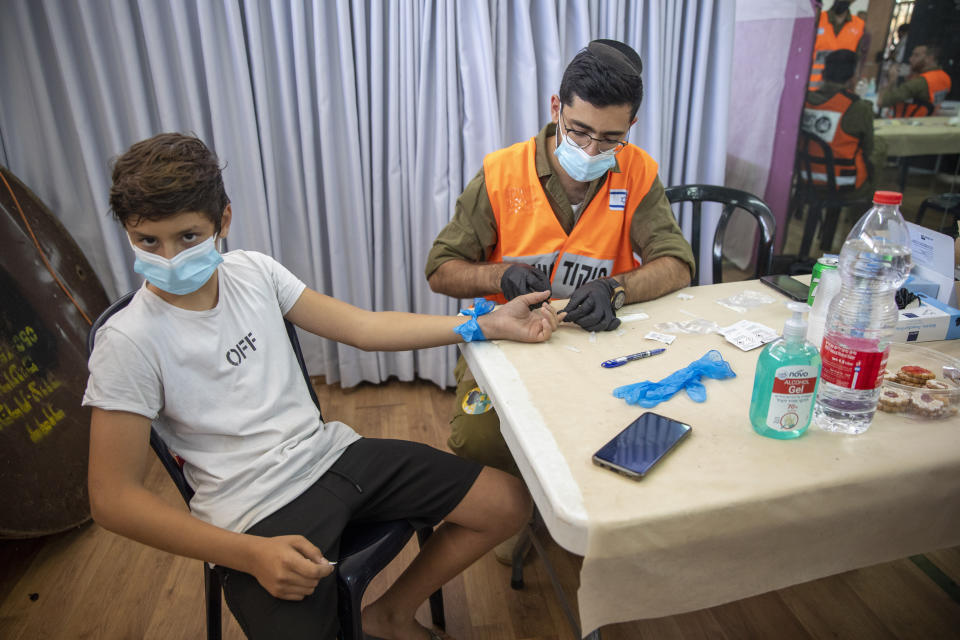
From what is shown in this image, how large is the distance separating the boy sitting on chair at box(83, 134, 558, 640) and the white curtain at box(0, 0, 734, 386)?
117 centimetres

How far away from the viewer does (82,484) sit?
6.60ft

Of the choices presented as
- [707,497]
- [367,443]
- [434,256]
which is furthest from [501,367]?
[434,256]

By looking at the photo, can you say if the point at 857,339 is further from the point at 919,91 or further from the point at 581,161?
the point at 919,91

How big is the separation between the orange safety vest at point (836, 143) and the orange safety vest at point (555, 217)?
170cm

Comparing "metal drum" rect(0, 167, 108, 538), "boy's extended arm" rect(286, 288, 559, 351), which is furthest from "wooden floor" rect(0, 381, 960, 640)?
"boy's extended arm" rect(286, 288, 559, 351)

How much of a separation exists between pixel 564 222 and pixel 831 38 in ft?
6.69

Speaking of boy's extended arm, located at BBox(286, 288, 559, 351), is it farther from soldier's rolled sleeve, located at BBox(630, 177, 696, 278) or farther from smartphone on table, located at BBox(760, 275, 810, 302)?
smartphone on table, located at BBox(760, 275, 810, 302)

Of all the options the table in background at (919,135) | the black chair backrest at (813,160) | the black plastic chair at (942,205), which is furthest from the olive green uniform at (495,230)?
the table in background at (919,135)

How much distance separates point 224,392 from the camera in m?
1.20

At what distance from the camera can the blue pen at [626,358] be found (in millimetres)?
1248

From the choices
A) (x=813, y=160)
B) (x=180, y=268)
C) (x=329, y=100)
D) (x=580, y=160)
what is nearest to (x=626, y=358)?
(x=580, y=160)

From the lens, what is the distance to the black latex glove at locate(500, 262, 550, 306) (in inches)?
59.9

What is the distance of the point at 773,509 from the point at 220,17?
2353 millimetres

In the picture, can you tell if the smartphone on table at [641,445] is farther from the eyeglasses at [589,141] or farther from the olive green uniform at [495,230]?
the eyeglasses at [589,141]
